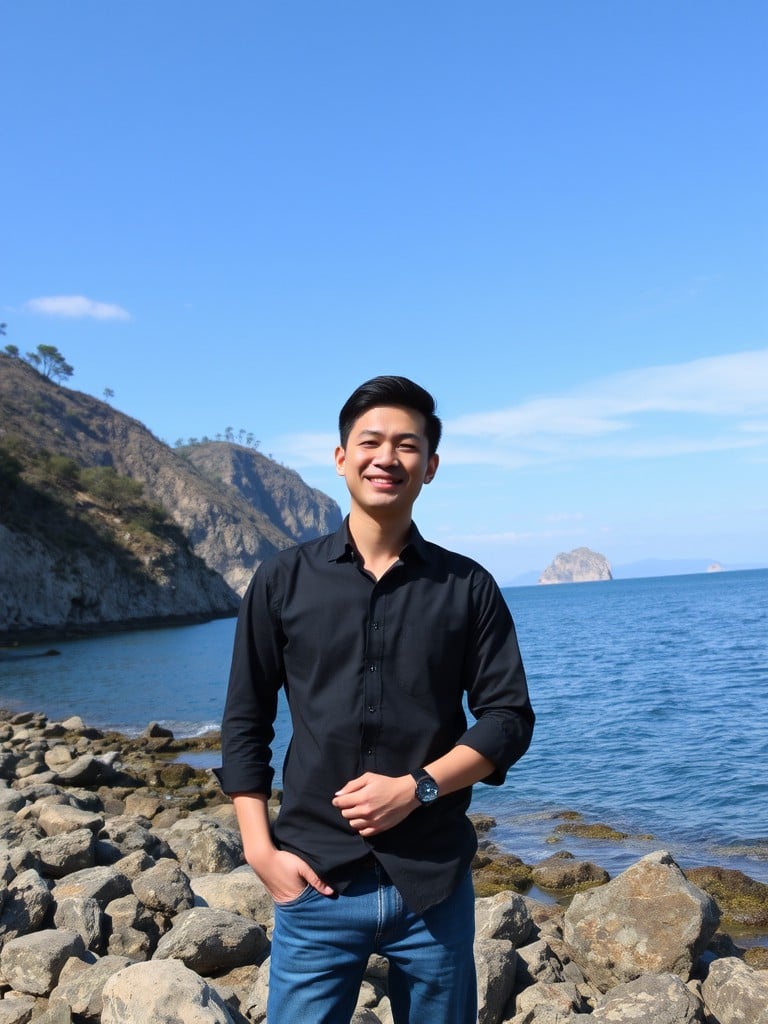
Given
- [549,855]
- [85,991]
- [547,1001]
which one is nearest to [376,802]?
[85,991]

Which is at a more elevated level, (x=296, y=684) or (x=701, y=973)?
(x=296, y=684)

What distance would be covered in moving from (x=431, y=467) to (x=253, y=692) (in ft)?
2.99

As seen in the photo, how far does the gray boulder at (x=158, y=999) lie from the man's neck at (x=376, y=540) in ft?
7.97

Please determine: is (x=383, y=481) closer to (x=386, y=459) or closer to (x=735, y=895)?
(x=386, y=459)

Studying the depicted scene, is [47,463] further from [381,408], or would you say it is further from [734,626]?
[381,408]

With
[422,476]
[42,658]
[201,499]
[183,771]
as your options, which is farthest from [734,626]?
[201,499]

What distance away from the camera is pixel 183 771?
54.7 ft

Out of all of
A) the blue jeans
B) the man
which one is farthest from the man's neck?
the blue jeans

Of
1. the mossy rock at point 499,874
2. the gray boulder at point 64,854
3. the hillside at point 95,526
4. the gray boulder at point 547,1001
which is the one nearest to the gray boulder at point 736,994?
the gray boulder at point 547,1001

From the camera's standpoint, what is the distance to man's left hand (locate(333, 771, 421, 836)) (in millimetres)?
2424

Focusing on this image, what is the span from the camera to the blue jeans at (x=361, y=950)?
98.1 inches

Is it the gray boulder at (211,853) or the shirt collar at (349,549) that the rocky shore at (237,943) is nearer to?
the gray boulder at (211,853)

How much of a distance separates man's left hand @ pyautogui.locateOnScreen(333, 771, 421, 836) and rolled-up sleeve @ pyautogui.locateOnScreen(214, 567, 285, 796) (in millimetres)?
332

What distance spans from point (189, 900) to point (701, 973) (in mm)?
3720
